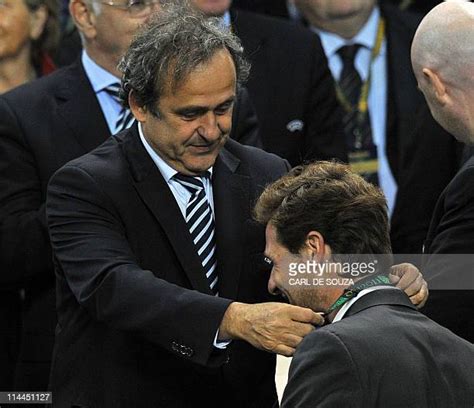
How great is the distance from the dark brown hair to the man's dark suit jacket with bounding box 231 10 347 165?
6.67 feet

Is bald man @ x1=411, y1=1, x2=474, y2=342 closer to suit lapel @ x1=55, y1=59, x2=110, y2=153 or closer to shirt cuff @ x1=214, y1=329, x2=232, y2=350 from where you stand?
shirt cuff @ x1=214, y1=329, x2=232, y2=350

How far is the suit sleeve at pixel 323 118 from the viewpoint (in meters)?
6.09

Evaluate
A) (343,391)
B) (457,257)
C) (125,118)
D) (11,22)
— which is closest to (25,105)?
(125,118)

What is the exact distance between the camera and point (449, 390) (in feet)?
11.9

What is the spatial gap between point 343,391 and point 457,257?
1256 millimetres

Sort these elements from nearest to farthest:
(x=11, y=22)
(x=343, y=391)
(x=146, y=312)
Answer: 1. (x=343, y=391)
2. (x=146, y=312)
3. (x=11, y=22)

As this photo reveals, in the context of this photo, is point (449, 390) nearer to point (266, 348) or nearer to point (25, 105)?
point (266, 348)

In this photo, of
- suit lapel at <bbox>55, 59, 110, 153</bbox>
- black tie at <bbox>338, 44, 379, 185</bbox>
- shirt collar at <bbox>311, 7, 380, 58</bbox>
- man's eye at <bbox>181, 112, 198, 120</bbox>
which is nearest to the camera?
man's eye at <bbox>181, 112, 198, 120</bbox>

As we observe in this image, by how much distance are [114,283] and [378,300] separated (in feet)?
2.88

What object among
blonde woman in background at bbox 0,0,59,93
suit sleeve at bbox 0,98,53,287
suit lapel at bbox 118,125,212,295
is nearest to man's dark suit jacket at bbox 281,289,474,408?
suit lapel at bbox 118,125,212,295

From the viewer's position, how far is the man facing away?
11.6 ft

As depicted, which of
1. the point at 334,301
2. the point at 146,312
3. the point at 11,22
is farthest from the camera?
the point at 11,22

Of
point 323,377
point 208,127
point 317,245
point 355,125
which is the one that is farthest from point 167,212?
point 355,125

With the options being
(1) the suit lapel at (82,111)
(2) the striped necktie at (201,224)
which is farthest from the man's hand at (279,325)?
(1) the suit lapel at (82,111)
